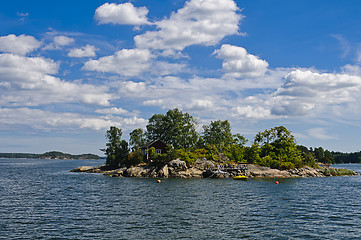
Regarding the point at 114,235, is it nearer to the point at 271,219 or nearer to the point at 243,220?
the point at 243,220

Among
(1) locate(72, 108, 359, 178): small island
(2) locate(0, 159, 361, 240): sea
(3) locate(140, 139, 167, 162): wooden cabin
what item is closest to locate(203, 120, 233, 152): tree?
(1) locate(72, 108, 359, 178): small island

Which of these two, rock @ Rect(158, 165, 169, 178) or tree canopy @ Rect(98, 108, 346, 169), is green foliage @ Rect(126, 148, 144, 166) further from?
rock @ Rect(158, 165, 169, 178)

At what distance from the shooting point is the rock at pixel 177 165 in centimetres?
8769

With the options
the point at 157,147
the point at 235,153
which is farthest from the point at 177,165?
the point at 235,153

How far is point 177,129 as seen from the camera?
363 ft

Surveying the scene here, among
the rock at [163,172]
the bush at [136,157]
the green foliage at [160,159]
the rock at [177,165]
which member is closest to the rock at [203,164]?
the rock at [177,165]

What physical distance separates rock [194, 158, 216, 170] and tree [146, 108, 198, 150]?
15.3 metres

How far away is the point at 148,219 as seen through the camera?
1259 inches

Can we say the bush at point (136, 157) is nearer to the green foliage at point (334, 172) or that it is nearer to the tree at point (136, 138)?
the tree at point (136, 138)

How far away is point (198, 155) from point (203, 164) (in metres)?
6.66

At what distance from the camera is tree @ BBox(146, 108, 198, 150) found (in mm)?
110250

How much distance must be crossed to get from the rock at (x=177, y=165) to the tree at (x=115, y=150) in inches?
1180

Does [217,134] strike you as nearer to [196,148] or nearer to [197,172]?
[196,148]

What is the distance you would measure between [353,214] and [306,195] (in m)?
15.5
